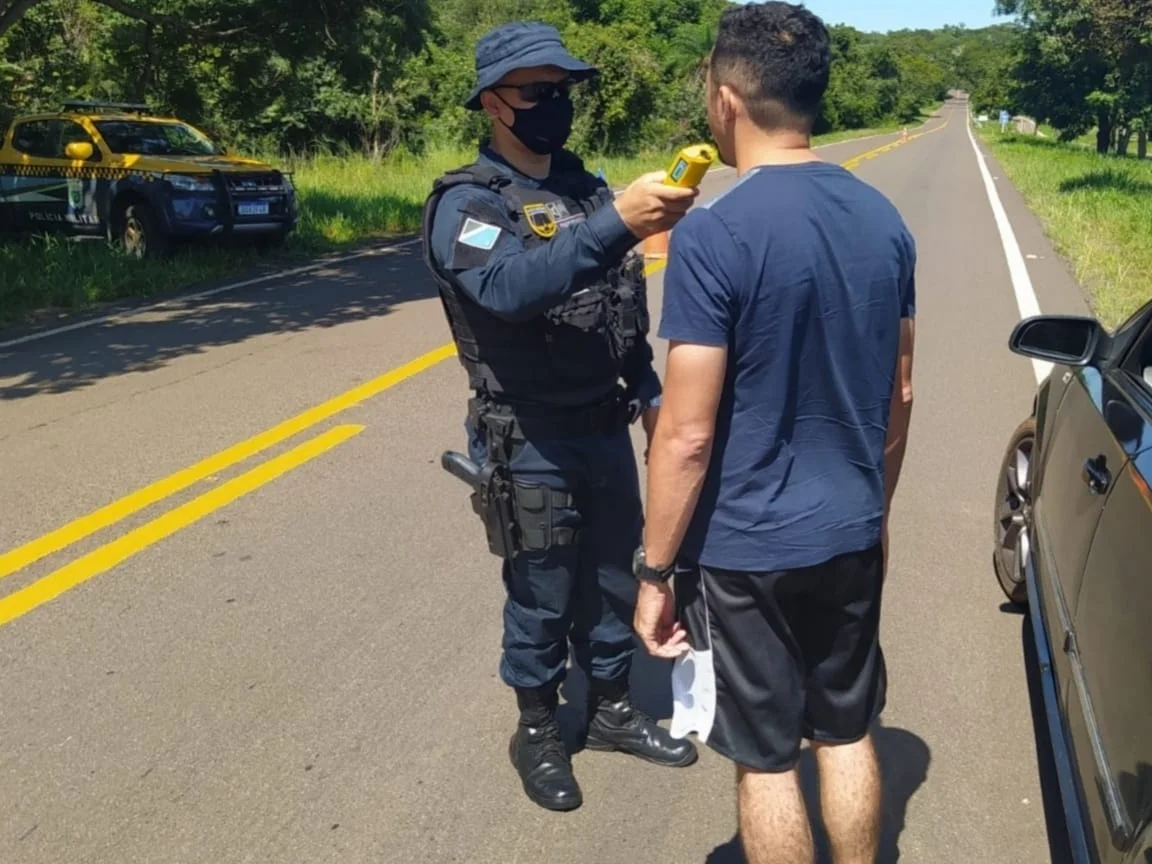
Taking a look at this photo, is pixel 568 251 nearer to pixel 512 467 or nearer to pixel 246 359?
pixel 512 467

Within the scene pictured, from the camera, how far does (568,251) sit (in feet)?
7.91

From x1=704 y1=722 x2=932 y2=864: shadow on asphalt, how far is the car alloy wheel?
0.98 meters

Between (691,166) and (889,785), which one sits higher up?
(691,166)

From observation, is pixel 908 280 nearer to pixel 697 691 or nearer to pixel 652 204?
pixel 652 204

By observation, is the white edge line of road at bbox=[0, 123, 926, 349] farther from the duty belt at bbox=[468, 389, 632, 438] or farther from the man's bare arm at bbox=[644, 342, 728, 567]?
the man's bare arm at bbox=[644, 342, 728, 567]

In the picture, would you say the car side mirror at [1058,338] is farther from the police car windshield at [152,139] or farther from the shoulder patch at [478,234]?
the police car windshield at [152,139]

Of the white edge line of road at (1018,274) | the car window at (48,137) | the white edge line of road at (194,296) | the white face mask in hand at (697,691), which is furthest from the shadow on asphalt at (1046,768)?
the car window at (48,137)

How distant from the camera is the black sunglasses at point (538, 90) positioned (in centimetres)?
287

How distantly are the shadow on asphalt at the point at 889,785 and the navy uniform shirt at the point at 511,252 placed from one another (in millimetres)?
1429

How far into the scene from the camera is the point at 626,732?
3412 millimetres

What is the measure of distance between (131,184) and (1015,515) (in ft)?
34.8

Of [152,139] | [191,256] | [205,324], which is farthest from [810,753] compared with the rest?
[152,139]

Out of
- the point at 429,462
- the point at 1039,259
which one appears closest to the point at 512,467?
the point at 429,462

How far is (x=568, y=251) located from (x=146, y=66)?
19.0 m
